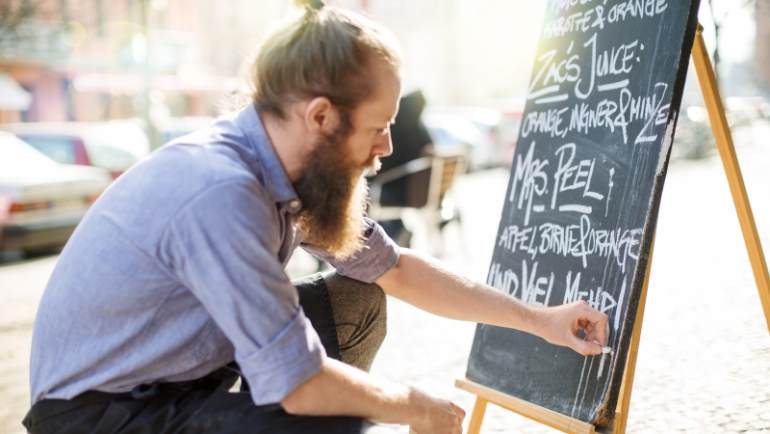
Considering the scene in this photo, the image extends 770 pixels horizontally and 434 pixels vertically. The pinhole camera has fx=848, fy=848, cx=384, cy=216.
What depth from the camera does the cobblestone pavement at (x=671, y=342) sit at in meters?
3.40

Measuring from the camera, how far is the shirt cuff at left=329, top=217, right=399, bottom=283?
8.11 ft

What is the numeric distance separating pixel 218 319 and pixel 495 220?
31.0 feet

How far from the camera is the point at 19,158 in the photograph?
8969 millimetres

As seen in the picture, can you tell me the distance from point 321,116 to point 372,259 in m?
0.65

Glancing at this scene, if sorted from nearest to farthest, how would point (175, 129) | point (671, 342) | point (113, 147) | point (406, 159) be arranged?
point (671, 342) < point (406, 159) < point (113, 147) < point (175, 129)

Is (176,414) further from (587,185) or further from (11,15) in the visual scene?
(11,15)

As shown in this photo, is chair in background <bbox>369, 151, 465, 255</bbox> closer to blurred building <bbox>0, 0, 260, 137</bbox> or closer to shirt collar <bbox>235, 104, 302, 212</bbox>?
shirt collar <bbox>235, 104, 302, 212</bbox>

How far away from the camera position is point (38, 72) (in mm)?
27375

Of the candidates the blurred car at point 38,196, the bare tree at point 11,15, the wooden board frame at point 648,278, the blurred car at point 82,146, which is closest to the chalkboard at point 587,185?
the wooden board frame at point 648,278

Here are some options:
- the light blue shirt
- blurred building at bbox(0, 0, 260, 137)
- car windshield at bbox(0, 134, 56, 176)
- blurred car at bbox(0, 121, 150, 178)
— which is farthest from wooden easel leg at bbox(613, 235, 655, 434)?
blurred building at bbox(0, 0, 260, 137)

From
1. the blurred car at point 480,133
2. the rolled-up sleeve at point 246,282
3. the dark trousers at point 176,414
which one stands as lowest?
the dark trousers at point 176,414

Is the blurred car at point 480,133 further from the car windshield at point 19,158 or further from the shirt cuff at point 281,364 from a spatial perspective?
the shirt cuff at point 281,364

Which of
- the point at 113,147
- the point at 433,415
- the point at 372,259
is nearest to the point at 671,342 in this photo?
the point at 372,259

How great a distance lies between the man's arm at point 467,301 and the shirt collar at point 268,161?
0.61 m
